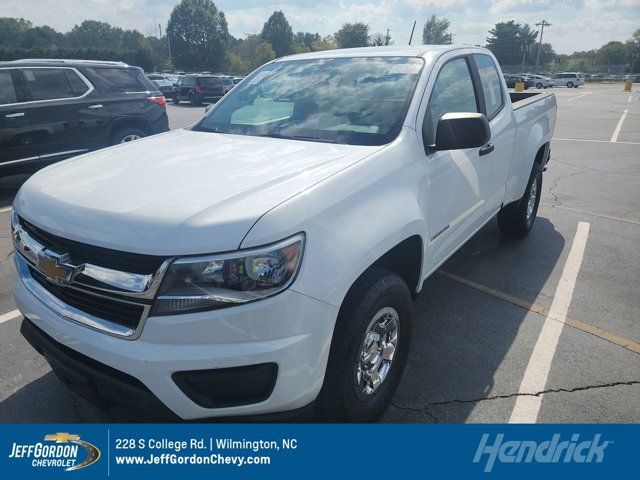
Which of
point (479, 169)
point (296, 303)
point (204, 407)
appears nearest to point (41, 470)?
point (204, 407)

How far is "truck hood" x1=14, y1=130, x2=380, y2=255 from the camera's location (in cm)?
172

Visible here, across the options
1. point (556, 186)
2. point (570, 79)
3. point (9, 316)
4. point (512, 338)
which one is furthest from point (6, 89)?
point (570, 79)

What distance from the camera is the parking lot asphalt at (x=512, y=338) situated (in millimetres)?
2611

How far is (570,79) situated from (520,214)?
5697 cm

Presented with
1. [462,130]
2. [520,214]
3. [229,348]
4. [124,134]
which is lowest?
[520,214]

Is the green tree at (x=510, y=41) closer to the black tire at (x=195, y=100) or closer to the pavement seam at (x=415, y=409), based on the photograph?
the black tire at (x=195, y=100)

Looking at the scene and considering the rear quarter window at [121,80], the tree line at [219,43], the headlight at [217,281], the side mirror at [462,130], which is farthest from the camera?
the tree line at [219,43]

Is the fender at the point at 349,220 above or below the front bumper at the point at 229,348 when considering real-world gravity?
above

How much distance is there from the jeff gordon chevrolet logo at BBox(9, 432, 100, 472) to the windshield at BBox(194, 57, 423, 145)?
188 centimetres

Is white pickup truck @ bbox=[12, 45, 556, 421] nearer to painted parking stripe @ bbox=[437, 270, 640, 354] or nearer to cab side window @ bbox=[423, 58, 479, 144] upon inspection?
cab side window @ bbox=[423, 58, 479, 144]

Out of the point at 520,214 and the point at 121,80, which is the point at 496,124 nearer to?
the point at 520,214

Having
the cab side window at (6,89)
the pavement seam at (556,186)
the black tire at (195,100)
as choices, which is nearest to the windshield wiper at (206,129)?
the cab side window at (6,89)

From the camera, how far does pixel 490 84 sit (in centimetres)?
399

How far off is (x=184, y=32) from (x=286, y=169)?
94.8m
